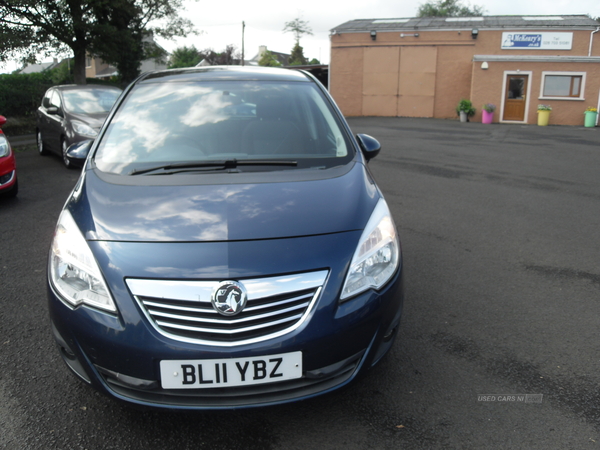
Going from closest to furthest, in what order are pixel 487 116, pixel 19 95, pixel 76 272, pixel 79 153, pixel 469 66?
pixel 76 272 → pixel 79 153 → pixel 19 95 → pixel 487 116 → pixel 469 66

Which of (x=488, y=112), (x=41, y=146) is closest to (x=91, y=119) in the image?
(x=41, y=146)

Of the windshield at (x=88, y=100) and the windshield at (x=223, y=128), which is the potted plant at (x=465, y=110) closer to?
the windshield at (x=88, y=100)

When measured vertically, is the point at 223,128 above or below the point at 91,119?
above

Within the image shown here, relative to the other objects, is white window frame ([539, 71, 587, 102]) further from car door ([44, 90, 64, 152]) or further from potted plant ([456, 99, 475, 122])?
car door ([44, 90, 64, 152])

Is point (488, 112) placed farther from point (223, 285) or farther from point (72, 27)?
point (223, 285)

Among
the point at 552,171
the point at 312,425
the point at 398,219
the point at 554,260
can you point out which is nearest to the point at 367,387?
the point at 312,425

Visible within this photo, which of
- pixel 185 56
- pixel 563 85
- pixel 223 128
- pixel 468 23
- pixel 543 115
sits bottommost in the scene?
pixel 543 115

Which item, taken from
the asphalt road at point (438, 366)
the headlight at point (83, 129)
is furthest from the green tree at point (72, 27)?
the asphalt road at point (438, 366)

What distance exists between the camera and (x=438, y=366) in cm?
291

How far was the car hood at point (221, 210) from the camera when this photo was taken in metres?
2.30

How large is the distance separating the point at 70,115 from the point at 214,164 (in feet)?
25.6

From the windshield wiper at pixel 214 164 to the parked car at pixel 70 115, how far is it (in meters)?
6.68

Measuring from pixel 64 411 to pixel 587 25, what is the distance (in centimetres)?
3005

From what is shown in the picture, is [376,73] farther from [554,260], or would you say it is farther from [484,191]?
[554,260]
